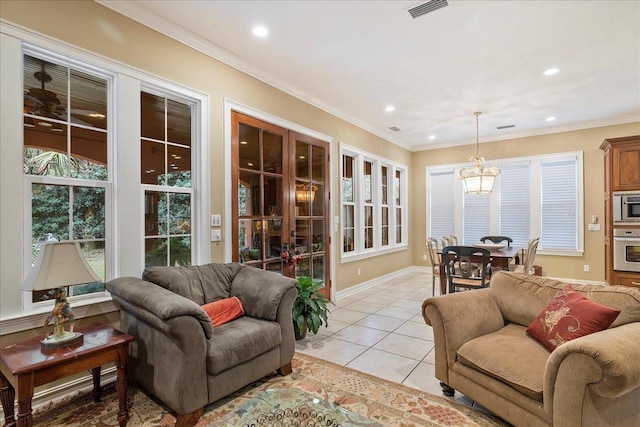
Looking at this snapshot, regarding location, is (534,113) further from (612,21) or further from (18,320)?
(18,320)

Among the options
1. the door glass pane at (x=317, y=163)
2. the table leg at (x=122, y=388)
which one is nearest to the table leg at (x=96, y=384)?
the table leg at (x=122, y=388)

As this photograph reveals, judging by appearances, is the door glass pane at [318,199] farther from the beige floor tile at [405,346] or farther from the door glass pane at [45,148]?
the door glass pane at [45,148]

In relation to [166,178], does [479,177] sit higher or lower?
higher

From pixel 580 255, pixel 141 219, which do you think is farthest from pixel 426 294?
pixel 141 219

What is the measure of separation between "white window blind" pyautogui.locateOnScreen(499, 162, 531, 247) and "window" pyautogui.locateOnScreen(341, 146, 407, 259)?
2032mm

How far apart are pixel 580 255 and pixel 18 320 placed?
7.78 meters

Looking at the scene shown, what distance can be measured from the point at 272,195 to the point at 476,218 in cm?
506

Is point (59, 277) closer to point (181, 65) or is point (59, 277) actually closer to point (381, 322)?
point (181, 65)

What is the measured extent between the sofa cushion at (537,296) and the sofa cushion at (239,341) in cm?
181

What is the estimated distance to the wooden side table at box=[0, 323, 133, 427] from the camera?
1.62 meters

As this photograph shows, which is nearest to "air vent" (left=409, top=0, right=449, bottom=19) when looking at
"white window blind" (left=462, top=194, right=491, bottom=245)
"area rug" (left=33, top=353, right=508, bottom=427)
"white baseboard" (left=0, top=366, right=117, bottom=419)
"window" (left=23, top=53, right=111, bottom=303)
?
"window" (left=23, top=53, right=111, bottom=303)

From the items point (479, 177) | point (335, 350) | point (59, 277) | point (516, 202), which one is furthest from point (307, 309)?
point (516, 202)

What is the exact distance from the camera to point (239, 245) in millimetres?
3557

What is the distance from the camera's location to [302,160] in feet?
14.9
